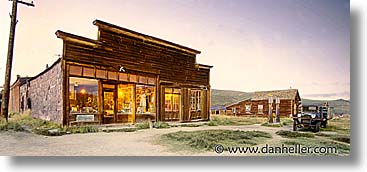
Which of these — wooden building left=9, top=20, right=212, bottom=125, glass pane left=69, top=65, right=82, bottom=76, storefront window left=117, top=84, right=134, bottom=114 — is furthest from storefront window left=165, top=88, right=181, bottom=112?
glass pane left=69, top=65, right=82, bottom=76

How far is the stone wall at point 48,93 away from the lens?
10.3ft

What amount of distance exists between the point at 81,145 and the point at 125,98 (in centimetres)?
75

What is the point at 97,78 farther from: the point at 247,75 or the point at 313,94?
the point at 313,94

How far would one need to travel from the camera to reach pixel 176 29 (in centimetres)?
350

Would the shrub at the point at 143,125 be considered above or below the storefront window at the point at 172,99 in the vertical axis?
below

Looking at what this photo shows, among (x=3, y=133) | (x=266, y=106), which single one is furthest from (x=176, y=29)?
(x=3, y=133)

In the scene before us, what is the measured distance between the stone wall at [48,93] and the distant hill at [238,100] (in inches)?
56.1

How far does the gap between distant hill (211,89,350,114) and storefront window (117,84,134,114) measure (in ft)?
2.78

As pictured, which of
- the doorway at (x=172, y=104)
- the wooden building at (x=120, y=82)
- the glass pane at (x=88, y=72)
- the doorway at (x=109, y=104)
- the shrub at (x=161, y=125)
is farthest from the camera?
the doorway at (x=172, y=104)

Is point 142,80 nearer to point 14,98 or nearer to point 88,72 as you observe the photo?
point 88,72

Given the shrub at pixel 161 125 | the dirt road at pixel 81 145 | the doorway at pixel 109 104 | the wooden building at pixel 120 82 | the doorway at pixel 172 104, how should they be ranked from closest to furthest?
the dirt road at pixel 81 145
the wooden building at pixel 120 82
the doorway at pixel 109 104
the shrub at pixel 161 125
the doorway at pixel 172 104

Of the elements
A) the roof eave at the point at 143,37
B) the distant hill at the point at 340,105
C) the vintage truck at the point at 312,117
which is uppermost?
the roof eave at the point at 143,37

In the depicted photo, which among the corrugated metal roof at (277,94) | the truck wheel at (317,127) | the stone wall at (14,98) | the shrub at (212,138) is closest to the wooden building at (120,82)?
the stone wall at (14,98)

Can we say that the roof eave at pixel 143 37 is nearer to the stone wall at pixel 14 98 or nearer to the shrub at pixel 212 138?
the shrub at pixel 212 138
